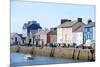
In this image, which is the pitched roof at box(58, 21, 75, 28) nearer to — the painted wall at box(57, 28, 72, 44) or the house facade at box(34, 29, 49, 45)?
the painted wall at box(57, 28, 72, 44)

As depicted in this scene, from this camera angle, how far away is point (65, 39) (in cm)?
253

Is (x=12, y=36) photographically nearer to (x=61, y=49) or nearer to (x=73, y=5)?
(x=61, y=49)

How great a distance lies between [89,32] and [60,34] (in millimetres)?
368

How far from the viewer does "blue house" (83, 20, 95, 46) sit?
2.62 m

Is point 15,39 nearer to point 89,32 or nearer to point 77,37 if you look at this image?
point 77,37

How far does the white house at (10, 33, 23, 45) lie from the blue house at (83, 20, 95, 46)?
2.50ft

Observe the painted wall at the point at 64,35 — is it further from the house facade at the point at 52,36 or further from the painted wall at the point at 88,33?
the painted wall at the point at 88,33

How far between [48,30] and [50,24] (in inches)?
2.8

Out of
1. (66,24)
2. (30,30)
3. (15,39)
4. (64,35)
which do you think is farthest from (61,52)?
(15,39)

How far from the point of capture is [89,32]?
8.64 ft

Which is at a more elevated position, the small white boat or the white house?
the white house

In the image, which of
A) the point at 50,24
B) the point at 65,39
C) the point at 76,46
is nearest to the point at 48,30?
the point at 50,24

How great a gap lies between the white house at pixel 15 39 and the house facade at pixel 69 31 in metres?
0.43

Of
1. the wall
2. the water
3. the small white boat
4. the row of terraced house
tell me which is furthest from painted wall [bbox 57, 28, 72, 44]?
the small white boat
